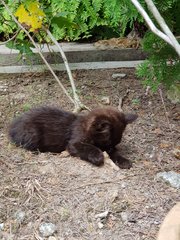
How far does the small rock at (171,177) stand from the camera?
3.73 metres

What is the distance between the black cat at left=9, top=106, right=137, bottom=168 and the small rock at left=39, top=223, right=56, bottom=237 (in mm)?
736

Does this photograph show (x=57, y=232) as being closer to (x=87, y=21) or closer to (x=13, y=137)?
(x=13, y=137)

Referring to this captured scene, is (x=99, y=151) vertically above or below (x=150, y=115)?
above

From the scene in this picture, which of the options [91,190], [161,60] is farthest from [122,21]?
[91,190]

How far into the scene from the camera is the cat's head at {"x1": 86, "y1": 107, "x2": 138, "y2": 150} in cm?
399

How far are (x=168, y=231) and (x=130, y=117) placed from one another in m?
1.58

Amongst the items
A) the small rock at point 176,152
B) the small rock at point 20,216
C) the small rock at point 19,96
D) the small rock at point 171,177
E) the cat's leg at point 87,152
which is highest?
the small rock at point 20,216

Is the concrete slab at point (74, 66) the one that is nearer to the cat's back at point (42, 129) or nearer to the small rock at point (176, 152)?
the cat's back at point (42, 129)

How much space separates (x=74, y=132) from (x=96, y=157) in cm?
37

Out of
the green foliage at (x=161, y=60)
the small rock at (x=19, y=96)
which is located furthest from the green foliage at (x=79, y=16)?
the green foliage at (x=161, y=60)

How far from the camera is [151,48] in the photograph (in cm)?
450

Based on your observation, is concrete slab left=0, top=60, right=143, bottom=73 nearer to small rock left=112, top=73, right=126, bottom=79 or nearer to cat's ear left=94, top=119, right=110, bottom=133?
small rock left=112, top=73, right=126, bottom=79

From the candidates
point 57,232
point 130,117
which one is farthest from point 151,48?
point 57,232

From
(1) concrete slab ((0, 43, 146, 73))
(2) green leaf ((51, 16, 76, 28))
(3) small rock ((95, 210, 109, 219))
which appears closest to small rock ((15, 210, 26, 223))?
(3) small rock ((95, 210, 109, 219))
